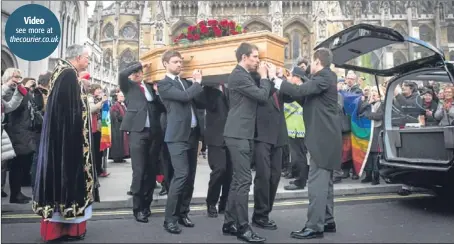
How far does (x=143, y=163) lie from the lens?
495cm

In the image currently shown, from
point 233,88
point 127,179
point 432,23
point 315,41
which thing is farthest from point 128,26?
point 233,88

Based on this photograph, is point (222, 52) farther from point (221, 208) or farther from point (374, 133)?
point (374, 133)

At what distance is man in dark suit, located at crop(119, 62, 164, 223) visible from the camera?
15.9 feet

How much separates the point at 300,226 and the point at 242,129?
5.06ft

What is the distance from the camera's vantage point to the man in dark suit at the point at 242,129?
3.91 meters

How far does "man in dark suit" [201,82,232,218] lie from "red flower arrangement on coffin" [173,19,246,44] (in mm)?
702

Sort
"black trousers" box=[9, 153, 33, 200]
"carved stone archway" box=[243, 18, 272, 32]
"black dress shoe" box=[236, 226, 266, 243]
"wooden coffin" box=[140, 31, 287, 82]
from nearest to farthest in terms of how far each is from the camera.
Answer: "black dress shoe" box=[236, 226, 266, 243], "wooden coffin" box=[140, 31, 287, 82], "black trousers" box=[9, 153, 33, 200], "carved stone archway" box=[243, 18, 272, 32]

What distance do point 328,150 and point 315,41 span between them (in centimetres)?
4483

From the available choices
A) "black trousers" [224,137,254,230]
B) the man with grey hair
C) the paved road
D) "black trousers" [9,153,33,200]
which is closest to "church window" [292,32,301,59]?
the paved road

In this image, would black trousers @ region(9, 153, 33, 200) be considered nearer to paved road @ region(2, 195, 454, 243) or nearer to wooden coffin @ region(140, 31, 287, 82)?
paved road @ region(2, 195, 454, 243)

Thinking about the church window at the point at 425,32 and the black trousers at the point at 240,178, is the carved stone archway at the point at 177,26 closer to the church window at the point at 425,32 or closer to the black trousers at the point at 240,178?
the church window at the point at 425,32

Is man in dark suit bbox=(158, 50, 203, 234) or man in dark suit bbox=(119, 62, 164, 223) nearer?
man in dark suit bbox=(158, 50, 203, 234)

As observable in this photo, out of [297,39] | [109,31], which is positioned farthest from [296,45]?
[109,31]

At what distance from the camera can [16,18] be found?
640 centimetres
